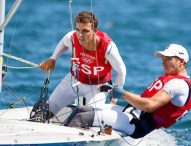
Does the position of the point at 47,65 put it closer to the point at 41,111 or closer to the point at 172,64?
the point at 41,111

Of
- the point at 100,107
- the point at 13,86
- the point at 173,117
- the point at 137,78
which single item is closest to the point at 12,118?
the point at 100,107

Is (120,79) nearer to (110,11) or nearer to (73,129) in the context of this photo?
(73,129)

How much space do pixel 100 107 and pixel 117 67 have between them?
1.54 feet

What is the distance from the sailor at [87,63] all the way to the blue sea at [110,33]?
3.12 metres

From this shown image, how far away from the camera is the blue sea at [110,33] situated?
54.2 feet

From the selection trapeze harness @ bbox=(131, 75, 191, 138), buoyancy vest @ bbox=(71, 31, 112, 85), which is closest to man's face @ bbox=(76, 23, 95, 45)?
buoyancy vest @ bbox=(71, 31, 112, 85)

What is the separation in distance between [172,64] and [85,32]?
981 millimetres

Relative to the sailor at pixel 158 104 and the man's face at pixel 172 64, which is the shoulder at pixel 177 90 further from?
the man's face at pixel 172 64

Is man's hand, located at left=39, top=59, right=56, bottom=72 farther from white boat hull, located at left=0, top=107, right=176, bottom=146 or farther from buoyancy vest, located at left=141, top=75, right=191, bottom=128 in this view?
buoyancy vest, located at left=141, top=75, right=191, bottom=128

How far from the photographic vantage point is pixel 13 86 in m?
15.6

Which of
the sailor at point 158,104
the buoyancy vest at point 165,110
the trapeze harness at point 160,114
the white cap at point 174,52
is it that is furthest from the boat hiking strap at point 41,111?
the white cap at point 174,52

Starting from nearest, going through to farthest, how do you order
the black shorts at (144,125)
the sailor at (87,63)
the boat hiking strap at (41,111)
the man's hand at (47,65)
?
1. the black shorts at (144,125)
2. the sailor at (87,63)
3. the boat hiking strap at (41,111)
4. the man's hand at (47,65)

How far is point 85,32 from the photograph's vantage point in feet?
32.6

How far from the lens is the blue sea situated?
16.5 m
